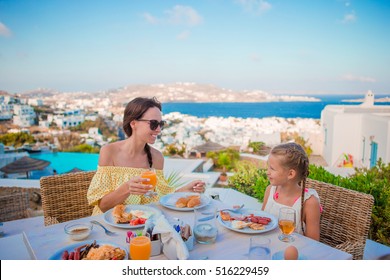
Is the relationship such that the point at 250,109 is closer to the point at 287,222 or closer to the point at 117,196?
the point at 117,196

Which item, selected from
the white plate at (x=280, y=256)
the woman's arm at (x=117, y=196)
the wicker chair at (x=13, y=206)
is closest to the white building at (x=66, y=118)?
the wicker chair at (x=13, y=206)

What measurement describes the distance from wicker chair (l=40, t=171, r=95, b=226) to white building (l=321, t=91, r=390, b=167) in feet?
26.4

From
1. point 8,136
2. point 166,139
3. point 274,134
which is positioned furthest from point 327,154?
point 8,136

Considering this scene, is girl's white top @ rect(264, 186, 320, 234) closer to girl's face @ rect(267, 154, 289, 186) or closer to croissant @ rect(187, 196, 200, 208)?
girl's face @ rect(267, 154, 289, 186)

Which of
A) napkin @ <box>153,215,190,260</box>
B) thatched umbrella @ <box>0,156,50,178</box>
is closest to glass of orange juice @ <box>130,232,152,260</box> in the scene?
napkin @ <box>153,215,190,260</box>

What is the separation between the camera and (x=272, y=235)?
4.97 feet

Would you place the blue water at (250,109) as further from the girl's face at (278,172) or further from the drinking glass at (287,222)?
the drinking glass at (287,222)

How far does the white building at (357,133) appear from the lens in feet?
28.8

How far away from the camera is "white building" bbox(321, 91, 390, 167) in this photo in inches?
346

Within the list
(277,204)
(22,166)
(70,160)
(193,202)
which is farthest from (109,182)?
Answer: (70,160)

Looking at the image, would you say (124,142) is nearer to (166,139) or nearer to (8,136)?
(8,136)

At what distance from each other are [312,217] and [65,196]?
71.8 inches

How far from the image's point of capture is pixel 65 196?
8.15 feet
